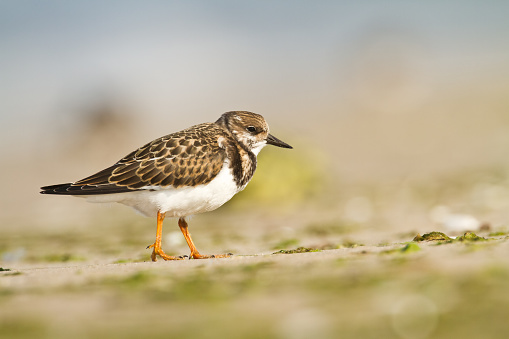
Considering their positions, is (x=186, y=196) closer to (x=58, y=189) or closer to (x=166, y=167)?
(x=166, y=167)

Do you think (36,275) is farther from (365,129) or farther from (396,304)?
(365,129)

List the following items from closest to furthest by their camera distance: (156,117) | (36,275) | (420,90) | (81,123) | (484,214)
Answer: (36,275) < (484,214) < (81,123) < (420,90) < (156,117)

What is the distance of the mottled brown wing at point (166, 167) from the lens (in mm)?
5258

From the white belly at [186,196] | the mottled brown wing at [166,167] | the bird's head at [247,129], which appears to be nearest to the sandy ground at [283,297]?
the white belly at [186,196]

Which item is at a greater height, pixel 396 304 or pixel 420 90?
pixel 420 90

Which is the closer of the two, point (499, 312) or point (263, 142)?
point (499, 312)

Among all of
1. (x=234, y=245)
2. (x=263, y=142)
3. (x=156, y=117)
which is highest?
(x=156, y=117)

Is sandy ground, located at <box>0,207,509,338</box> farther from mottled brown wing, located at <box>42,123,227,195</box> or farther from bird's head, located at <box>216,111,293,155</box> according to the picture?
bird's head, located at <box>216,111,293,155</box>

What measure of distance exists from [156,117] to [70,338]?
975 inches

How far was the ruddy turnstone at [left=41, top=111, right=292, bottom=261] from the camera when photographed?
5.26 m

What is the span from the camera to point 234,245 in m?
6.74

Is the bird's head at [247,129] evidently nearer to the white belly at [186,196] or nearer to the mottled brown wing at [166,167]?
the mottled brown wing at [166,167]

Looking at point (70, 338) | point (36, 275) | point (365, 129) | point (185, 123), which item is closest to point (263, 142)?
point (36, 275)

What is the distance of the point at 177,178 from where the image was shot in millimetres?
5266
